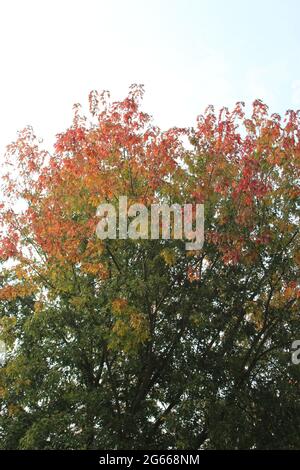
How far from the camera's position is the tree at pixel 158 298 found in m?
11.7

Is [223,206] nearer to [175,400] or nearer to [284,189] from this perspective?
[284,189]

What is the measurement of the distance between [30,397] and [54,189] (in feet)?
15.2

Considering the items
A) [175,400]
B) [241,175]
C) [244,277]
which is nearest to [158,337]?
[175,400]

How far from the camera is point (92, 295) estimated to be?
12.1m

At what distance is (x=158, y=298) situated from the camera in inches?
490

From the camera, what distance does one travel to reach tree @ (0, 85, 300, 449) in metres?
11.7

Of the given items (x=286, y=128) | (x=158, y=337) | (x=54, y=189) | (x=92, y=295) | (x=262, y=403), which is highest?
(x=286, y=128)

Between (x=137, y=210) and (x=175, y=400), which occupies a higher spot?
(x=137, y=210)

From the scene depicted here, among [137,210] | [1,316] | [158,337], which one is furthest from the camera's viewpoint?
[1,316]
